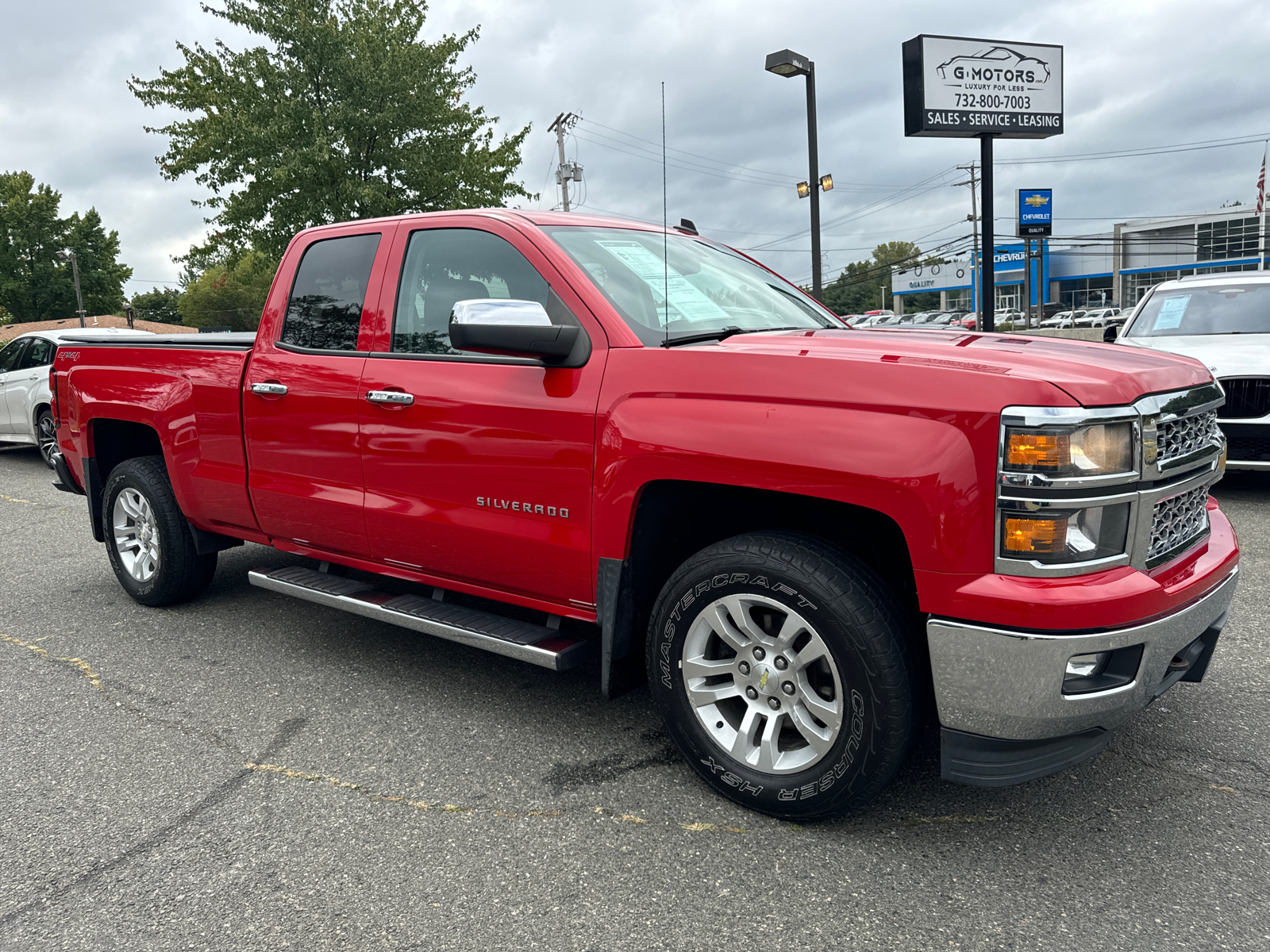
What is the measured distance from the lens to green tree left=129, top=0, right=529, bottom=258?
18062mm

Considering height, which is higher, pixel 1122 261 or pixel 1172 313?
pixel 1122 261

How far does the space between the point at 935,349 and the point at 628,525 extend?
3.54ft

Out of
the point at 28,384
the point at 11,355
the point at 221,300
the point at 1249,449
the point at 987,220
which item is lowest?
the point at 1249,449

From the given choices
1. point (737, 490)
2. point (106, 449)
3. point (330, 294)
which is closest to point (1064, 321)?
point (106, 449)

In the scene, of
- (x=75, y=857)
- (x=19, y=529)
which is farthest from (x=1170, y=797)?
(x=19, y=529)

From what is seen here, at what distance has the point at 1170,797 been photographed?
9.74ft

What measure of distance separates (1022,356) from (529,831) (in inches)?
78.3

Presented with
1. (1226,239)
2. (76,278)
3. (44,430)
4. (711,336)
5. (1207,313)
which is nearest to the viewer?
(711,336)

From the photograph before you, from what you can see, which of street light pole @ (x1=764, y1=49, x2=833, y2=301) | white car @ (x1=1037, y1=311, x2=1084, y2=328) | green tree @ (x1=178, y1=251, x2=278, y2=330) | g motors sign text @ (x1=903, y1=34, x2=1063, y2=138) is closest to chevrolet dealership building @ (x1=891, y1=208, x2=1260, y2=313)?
white car @ (x1=1037, y1=311, x2=1084, y2=328)

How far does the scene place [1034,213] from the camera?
115 feet

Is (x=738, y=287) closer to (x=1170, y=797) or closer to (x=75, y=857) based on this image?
(x=1170, y=797)

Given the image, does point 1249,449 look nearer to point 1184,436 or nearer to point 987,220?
point 1184,436

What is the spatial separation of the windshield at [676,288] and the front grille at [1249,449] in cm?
479

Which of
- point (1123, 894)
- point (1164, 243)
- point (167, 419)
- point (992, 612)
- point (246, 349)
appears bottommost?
point (1123, 894)
